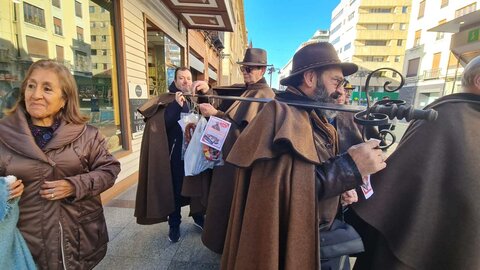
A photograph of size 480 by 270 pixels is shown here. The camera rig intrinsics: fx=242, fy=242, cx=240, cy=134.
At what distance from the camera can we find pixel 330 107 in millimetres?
1272

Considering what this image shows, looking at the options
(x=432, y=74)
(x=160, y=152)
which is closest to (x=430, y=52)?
(x=432, y=74)

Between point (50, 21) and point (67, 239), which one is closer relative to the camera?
point (67, 239)

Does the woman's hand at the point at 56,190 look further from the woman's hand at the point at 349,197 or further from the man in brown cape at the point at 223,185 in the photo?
the woman's hand at the point at 349,197

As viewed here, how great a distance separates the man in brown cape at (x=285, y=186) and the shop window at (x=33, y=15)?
10.6ft

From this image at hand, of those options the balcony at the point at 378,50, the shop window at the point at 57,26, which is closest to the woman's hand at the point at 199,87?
the shop window at the point at 57,26

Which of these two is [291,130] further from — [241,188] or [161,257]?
[161,257]

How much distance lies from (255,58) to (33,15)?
8.92ft

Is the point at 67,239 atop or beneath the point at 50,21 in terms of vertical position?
beneath

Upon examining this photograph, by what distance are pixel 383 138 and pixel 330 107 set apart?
0.40m

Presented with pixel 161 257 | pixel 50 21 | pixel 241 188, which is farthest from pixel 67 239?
pixel 50 21

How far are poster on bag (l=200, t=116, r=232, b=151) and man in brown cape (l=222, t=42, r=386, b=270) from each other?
0.85m

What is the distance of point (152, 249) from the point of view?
9.21 ft

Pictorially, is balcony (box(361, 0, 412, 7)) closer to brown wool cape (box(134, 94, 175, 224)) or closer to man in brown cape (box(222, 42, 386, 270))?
brown wool cape (box(134, 94, 175, 224))

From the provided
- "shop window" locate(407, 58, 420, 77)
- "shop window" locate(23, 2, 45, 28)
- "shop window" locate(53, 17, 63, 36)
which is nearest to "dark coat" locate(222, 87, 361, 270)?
"shop window" locate(23, 2, 45, 28)
